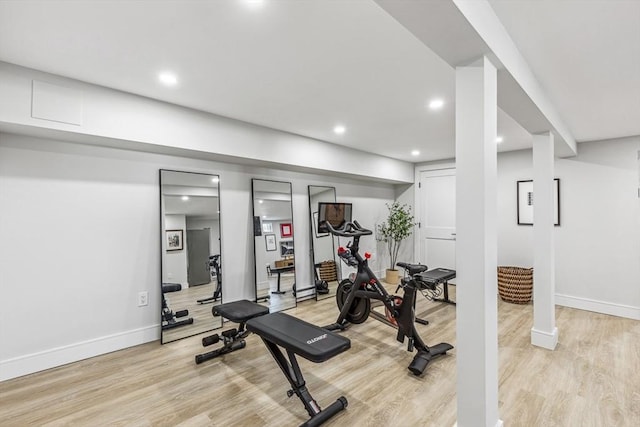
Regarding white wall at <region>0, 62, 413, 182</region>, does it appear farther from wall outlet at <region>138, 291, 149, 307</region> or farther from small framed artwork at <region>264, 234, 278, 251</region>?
wall outlet at <region>138, 291, 149, 307</region>

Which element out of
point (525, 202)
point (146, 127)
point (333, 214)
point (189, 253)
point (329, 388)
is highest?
point (146, 127)

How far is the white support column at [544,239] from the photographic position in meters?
2.81

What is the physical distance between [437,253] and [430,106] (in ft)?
11.6

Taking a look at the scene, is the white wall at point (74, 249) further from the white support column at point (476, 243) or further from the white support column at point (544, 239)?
the white support column at point (544, 239)

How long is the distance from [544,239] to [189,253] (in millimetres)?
3535

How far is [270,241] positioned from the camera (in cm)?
402

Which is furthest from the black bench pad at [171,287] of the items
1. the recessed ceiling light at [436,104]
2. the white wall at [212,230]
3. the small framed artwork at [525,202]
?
the small framed artwork at [525,202]

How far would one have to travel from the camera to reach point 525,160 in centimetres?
471

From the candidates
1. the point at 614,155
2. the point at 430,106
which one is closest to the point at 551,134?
the point at 430,106

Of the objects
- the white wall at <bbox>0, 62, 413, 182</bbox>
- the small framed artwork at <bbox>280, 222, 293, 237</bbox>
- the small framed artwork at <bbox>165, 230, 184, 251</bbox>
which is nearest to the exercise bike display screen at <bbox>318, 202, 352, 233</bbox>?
the small framed artwork at <bbox>280, 222, 293, 237</bbox>

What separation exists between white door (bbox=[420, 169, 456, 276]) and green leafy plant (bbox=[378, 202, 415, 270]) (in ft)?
1.06

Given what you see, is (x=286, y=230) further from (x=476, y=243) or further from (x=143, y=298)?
(x=476, y=243)

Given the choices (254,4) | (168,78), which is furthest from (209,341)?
(254,4)

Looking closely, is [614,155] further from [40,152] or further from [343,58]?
[40,152]
